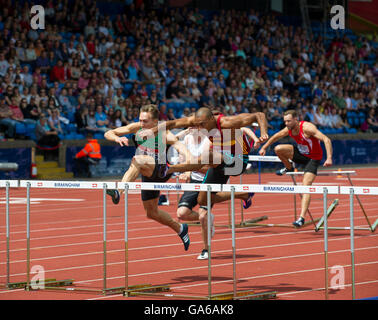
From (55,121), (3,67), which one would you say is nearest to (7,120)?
(55,121)

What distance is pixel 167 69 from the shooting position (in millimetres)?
28297

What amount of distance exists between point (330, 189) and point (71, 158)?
17078 millimetres

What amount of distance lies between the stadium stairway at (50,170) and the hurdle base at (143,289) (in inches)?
584

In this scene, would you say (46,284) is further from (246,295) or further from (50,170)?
(50,170)

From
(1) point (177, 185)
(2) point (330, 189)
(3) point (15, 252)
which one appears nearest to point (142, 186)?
(1) point (177, 185)

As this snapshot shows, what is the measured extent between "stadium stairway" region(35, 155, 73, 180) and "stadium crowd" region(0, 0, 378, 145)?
35.4 inches

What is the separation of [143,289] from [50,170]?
51.3ft

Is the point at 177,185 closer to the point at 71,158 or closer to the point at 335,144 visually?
the point at 71,158

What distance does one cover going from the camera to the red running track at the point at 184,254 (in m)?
8.80

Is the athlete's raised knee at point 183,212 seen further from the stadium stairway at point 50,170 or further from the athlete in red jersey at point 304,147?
the stadium stairway at point 50,170

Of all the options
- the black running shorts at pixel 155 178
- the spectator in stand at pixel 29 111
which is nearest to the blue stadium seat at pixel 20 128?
the spectator in stand at pixel 29 111

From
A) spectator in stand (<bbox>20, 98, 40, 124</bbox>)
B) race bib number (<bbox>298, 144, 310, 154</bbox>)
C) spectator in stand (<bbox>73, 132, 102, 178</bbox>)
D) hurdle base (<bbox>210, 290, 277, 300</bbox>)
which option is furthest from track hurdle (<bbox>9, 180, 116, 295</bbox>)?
spectator in stand (<bbox>73, 132, 102, 178</bbox>)

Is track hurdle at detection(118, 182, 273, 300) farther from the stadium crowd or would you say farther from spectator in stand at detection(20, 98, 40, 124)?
spectator in stand at detection(20, 98, 40, 124)

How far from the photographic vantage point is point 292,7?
3894 centimetres
